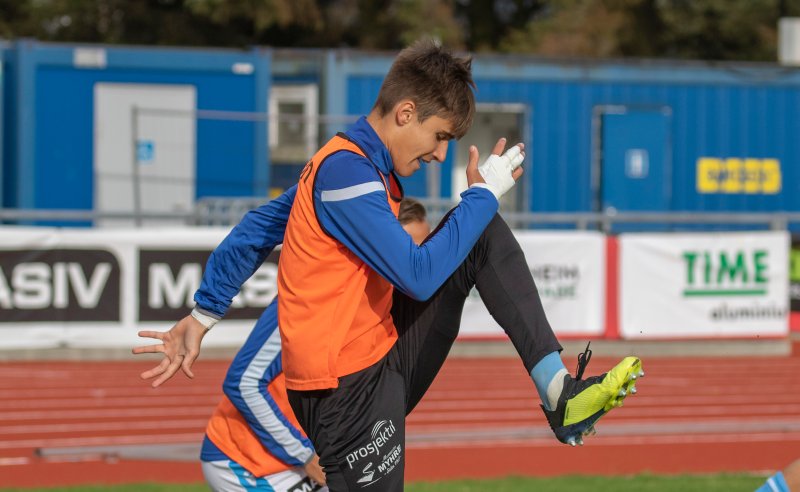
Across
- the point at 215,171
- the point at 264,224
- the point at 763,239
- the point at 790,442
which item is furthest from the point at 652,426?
the point at 215,171

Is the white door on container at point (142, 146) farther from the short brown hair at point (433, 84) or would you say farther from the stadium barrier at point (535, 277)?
the short brown hair at point (433, 84)

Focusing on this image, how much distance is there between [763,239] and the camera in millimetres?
14172

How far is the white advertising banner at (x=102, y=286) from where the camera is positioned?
485 inches

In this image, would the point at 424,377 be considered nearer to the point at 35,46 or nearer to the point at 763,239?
the point at 763,239

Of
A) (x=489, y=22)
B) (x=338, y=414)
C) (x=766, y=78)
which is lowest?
(x=338, y=414)

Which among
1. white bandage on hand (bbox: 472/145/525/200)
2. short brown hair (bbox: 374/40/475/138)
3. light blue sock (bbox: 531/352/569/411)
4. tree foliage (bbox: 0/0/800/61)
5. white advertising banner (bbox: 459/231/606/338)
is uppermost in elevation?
tree foliage (bbox: 0/0/800/61)

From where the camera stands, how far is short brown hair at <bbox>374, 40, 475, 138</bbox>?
3701 mm

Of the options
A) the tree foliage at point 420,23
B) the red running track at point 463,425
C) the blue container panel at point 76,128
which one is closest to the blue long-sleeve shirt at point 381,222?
the red running track at point 463,425

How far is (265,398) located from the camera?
4582 mm

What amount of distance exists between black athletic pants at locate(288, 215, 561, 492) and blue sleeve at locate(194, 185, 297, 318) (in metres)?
0.47

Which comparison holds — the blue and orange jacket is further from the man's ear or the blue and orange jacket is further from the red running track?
the red running track

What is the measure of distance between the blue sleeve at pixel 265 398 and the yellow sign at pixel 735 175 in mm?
15631

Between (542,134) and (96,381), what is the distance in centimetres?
889

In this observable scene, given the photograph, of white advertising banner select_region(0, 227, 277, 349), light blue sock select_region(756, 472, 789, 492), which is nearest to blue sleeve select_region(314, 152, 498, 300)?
light blue sock select_region(756, 472, 789, 492)
